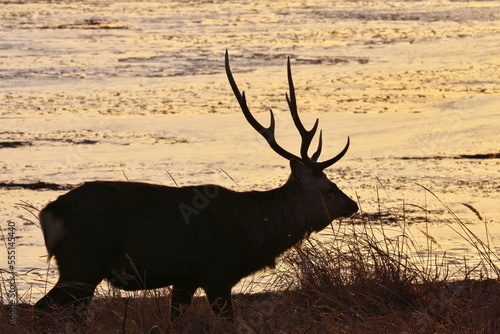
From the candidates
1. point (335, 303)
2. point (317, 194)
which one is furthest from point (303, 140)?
point (335, 303)

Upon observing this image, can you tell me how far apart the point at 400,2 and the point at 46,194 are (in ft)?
67.0

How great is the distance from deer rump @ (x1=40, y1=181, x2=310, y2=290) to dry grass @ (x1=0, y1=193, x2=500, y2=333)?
200mm

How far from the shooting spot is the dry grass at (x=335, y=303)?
257 inches

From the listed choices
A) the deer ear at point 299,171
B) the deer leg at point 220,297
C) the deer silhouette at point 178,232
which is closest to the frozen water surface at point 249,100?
the deer silhouette at point 178,232

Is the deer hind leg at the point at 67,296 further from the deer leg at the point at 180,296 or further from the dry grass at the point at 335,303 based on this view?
the deer leg at the point at 180,296

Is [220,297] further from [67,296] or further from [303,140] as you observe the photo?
[303,140]

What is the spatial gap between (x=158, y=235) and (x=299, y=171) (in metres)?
1.22

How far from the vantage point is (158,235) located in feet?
22.8

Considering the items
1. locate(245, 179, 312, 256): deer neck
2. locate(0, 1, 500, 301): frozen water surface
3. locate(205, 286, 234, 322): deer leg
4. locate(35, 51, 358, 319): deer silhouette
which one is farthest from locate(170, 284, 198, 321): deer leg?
locate(0, 1, 500, 301): frozen water surface

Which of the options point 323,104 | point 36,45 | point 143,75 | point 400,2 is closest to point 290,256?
point 323,104

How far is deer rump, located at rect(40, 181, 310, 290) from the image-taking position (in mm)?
6684

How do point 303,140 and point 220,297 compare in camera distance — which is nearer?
point 220,297

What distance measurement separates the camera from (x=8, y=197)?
10984 mm

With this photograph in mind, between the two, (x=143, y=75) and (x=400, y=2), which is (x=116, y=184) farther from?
(x=400, y=2)
